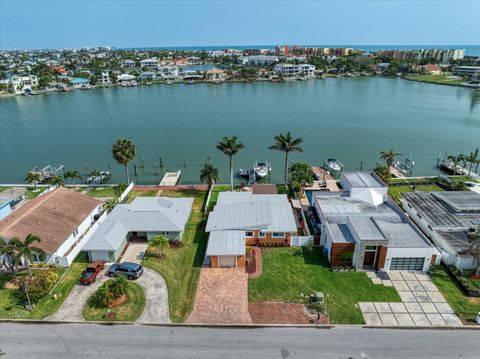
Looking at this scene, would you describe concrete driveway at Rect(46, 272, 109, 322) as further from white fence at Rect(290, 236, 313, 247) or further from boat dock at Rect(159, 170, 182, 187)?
boat dock at Rect(159, 170, 182, 187)

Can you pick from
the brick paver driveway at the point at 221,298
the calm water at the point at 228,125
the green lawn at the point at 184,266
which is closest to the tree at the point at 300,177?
the calm water at the point at 228,125

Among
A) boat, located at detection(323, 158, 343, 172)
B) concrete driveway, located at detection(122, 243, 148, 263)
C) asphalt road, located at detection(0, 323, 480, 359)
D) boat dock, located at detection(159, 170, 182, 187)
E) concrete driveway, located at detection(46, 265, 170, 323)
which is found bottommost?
boat dock, located at detection(159, 170, 182, 187)

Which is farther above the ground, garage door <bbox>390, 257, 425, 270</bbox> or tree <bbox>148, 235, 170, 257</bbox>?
tree <bbox>148, 235, 170, 257</bbox>

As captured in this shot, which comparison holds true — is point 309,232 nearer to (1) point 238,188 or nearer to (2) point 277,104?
(1) point 238,188

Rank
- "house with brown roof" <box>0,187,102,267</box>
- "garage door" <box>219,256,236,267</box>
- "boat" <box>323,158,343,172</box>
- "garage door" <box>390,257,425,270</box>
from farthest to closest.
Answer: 1. "boat" <box>323,158,343,172</box>
2. "house with brown roof" <box>0,187,102,267</box>
3. "garage door" <box>219,256,236,267</box>
4. "garage door" <box>390,257,425,270</box>

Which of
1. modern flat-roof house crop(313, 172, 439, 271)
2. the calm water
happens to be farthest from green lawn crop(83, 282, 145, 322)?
the calm water

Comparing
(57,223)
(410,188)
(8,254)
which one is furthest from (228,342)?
(410,188)
